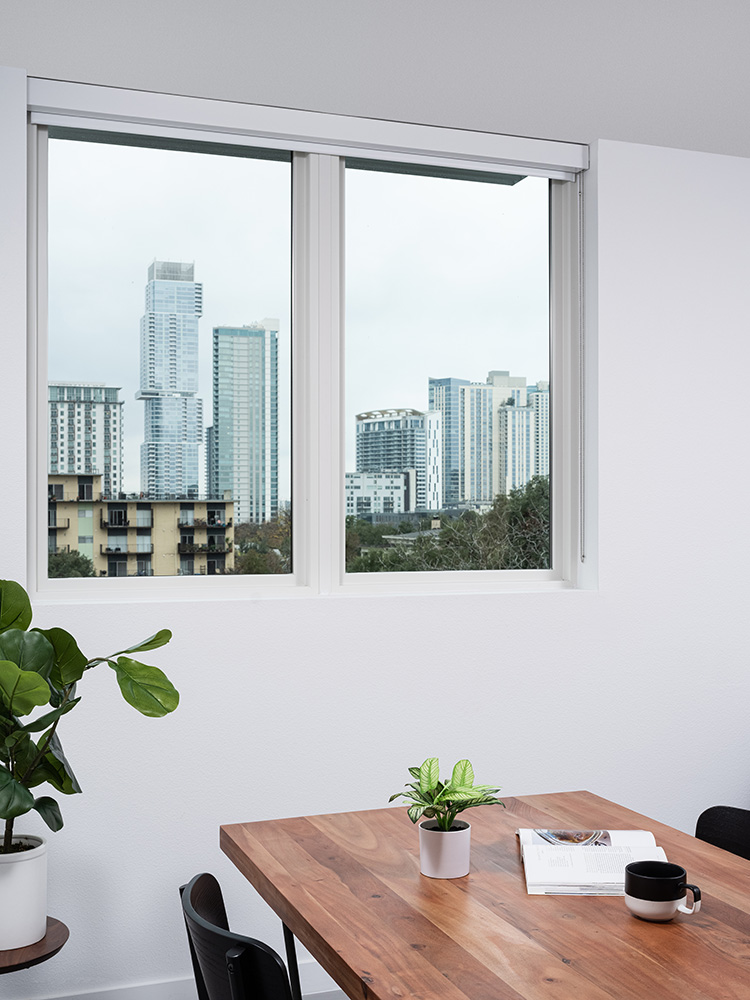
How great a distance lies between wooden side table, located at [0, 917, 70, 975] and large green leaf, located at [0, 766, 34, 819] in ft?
1.19

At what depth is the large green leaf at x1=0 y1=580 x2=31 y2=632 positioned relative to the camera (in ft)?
7.48

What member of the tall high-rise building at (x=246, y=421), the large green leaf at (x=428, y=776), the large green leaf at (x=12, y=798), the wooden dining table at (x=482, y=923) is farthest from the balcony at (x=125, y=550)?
the large green leaf at (x=428, y=776)

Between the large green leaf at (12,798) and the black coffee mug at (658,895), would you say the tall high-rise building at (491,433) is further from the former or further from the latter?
the black coffee mug at (658,895)

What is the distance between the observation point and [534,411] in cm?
363

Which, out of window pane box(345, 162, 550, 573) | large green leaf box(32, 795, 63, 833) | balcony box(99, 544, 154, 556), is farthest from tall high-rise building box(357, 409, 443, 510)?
large green leaf box(32, 795, 63, 833)

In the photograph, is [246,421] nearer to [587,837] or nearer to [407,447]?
[407,447]

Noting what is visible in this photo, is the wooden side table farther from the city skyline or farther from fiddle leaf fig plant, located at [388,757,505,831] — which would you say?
the city skyline

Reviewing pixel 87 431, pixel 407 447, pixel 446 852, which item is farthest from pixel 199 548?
pixel 446 852

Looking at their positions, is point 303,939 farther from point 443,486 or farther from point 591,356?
point 591,356

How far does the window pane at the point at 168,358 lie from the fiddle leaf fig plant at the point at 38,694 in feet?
2.70

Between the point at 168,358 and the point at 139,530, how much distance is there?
0.57 m

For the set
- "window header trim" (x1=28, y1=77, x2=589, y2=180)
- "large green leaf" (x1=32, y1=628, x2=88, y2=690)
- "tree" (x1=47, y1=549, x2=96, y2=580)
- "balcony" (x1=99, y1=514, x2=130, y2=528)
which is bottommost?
"large green leaf" (x1=32, y1=628, x2=88, y2=690)

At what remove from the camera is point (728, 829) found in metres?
2.29

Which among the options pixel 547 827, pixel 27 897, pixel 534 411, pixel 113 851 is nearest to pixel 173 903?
pixel 113 851
